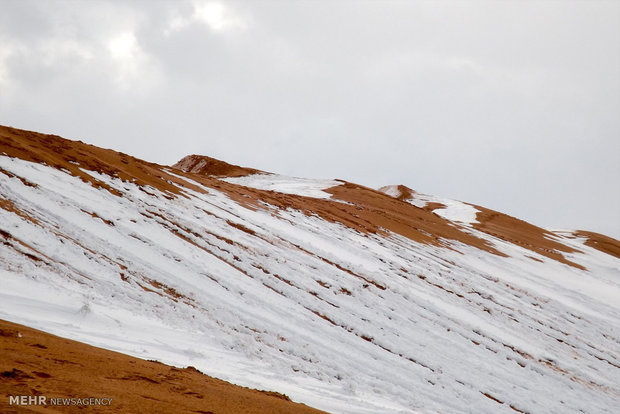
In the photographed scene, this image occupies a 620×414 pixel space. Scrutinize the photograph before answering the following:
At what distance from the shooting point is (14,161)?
685 inches

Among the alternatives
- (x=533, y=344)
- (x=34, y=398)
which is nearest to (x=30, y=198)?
(x=34, y=398)

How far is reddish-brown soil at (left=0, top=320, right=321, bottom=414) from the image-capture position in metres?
5.38

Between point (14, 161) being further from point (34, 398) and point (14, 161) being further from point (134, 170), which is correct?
point (34, 398)

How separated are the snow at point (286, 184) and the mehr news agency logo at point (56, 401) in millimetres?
39736

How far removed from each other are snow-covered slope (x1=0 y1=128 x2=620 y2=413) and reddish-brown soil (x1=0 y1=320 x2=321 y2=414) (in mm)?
1152

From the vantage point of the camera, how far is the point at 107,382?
614cm

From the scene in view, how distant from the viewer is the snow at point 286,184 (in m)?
48.3

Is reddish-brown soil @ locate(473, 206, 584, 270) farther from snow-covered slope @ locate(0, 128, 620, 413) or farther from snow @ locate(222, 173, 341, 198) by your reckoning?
snow @ locate(222, 173, 341, 198)

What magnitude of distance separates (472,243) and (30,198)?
104ft

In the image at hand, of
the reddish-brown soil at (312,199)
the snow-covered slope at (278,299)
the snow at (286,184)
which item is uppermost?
the snow at (286,184)

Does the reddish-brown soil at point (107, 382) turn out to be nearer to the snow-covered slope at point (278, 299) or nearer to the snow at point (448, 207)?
the snow-covered slope at point (278, 299)

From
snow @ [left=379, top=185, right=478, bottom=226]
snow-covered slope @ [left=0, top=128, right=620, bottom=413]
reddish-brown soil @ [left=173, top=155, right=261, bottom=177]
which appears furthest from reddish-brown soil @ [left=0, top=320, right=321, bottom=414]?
reddish-brown soil @ [left=173, top=155, right=261, bottom=177]

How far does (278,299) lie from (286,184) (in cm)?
3922

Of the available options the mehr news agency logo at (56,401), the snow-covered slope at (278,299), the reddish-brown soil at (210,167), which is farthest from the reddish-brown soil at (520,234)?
the mehr news agency logo at (56,401)
